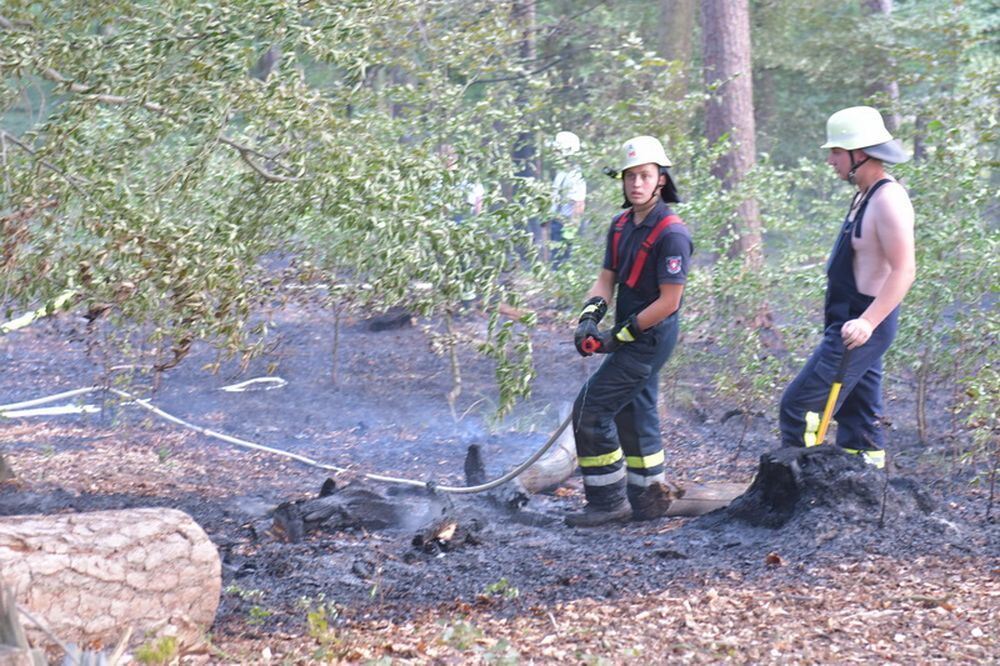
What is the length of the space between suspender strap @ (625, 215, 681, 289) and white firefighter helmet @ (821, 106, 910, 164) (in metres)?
0.85

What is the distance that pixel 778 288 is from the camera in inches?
368

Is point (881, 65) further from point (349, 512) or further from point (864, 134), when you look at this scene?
point (349, 512)

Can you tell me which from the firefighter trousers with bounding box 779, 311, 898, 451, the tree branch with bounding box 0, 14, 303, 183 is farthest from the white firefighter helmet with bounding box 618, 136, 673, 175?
the tree branch with bounding box 0, 14, 303, 183

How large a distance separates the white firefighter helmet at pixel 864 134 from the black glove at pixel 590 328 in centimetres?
144

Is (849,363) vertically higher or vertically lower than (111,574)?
higher

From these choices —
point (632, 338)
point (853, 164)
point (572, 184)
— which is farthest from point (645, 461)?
point (572, 184)

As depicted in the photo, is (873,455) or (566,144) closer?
(873,455)

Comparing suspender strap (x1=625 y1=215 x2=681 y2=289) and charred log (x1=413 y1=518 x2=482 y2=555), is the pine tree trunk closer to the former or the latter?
suspender strap (x1=625 y1=215 x2=681 y2=289)

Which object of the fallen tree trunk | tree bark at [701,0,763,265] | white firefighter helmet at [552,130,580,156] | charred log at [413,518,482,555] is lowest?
the fallen tree trunk

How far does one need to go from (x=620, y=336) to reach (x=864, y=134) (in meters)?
1.53

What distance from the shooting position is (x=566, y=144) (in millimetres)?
9062

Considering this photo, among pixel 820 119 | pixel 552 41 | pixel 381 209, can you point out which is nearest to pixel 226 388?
pixel 381 209

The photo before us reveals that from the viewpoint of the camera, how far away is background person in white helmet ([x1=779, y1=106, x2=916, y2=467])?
5285 millimetres

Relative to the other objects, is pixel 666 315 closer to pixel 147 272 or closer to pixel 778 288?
pixel 147 272
